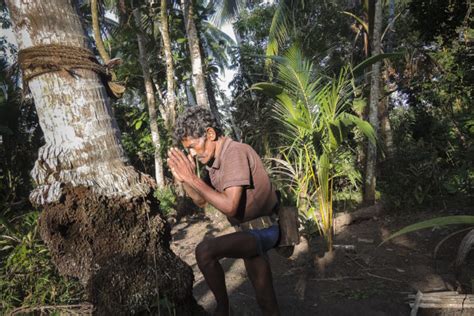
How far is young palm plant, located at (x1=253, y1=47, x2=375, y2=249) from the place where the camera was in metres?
3.52

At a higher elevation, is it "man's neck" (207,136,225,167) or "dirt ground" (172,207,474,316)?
"man's neck" (207,136,225,167)

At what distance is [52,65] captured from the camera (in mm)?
1635

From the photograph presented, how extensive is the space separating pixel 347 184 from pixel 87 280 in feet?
20.7

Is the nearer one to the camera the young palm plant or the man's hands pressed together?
the man's hands pressed together

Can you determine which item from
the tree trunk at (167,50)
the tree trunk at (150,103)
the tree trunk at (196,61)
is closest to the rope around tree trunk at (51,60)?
the tree trunk at (196,61)

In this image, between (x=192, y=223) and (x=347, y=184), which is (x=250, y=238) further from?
(x=192, y=223)

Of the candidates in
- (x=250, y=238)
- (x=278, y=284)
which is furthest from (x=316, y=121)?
(x=250, y=238)

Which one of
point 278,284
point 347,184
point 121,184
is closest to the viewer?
point 121,184

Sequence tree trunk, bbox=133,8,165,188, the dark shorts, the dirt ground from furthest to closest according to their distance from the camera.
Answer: tree trunk, bbox=133,8,165,188 → the dirt ground → the dark shorts

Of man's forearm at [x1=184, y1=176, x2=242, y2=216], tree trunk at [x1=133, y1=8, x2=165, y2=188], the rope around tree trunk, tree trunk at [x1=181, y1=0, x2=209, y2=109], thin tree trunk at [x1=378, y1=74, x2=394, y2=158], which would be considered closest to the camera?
the rope around tree trunk

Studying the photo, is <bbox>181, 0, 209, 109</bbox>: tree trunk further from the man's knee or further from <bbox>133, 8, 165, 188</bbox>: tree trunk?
the man's knee

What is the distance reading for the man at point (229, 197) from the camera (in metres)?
1.99

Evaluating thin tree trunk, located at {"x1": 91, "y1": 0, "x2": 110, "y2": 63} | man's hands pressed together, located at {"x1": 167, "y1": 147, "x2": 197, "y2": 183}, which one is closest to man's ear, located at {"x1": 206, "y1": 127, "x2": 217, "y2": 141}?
man's hands pressed together, located at {"x1": 167, "y1": 147, "x2": 197, "y2": 183}

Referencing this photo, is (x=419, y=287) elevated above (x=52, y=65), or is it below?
below
